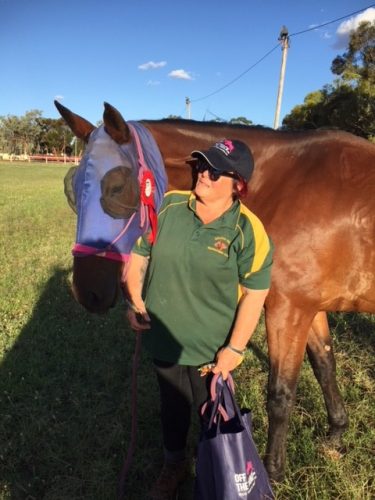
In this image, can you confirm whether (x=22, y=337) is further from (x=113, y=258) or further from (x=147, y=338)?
(x=113, y=258)

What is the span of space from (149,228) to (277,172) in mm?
990

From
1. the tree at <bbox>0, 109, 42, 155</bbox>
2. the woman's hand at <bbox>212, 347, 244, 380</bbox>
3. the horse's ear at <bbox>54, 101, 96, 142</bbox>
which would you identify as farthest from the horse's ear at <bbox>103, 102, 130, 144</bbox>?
the tree at <bbox>0, 109, 42, 155</bbox>

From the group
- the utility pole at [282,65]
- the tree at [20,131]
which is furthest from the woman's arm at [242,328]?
the tree at [20,131]

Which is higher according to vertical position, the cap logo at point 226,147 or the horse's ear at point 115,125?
the horse's ear at point 115,125

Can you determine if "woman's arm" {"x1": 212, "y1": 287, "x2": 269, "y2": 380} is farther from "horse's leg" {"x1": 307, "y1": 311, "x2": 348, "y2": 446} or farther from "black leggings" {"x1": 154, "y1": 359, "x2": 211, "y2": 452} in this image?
"horse's leg" {"x1": 307, "y1": 311, "x2": 348, "y2": 446}

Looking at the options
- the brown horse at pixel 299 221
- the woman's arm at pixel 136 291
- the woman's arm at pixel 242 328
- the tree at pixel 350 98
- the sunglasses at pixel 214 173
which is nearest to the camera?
the sunglasses at pixel 214 173

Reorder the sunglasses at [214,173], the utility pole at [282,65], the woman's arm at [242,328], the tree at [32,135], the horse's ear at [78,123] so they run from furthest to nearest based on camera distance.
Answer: the tree at [32,135], the utility pole at [282,65], the horse's ear at [78,123], the woman's arm at [242,328], the sunglasses at [214,173]

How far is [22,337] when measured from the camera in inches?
171

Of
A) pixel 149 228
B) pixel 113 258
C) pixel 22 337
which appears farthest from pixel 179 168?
pixel 22 337

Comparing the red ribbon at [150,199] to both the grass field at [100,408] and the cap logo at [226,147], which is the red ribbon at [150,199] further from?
the grass field at [100,408]

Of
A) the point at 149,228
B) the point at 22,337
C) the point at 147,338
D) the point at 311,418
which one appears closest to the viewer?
the point at 149,228

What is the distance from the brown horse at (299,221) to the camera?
2.40 metres

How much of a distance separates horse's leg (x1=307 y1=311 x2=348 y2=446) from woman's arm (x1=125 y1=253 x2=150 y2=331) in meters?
1.46

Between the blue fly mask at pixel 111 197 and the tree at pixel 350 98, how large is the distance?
1863 centimetres
